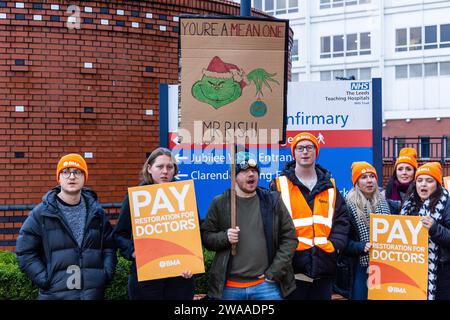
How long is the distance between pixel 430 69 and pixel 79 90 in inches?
1292

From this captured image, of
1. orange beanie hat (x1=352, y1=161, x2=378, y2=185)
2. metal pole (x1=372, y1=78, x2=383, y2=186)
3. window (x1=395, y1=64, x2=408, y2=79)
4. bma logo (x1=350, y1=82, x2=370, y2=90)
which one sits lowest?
orange beanie hat (x1=352, y1=161, x2=378, y2=185)

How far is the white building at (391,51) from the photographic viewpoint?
36.8 meters

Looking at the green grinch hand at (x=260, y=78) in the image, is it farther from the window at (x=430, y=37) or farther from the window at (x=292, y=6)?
the window at (x=292, y=6)

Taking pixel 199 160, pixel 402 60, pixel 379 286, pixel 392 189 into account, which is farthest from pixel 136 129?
pixel 402 60

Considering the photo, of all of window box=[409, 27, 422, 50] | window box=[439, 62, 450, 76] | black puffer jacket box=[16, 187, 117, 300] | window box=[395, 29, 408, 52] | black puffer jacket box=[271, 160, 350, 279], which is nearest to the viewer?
black puffer jacket box=[16, 187, 117, 300]

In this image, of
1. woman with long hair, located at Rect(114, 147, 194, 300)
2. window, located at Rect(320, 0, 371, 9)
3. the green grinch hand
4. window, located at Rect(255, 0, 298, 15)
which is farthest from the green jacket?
window, located at Rect(255, 0, 298, 15)

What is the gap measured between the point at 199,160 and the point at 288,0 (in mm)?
35563

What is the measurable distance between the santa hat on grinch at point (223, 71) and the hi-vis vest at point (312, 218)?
110 cm

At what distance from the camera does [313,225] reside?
482cm

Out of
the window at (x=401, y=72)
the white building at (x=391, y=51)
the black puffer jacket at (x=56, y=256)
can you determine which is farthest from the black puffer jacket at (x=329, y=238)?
the window at (x=401, y=72)

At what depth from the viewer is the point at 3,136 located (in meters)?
8.13

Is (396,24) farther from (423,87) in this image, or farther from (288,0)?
(288,0)

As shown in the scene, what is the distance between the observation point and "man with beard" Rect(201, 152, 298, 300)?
176 inches

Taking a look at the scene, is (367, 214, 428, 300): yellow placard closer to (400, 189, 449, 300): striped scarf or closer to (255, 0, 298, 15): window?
(400, 189, 449, 300): striped scarf
